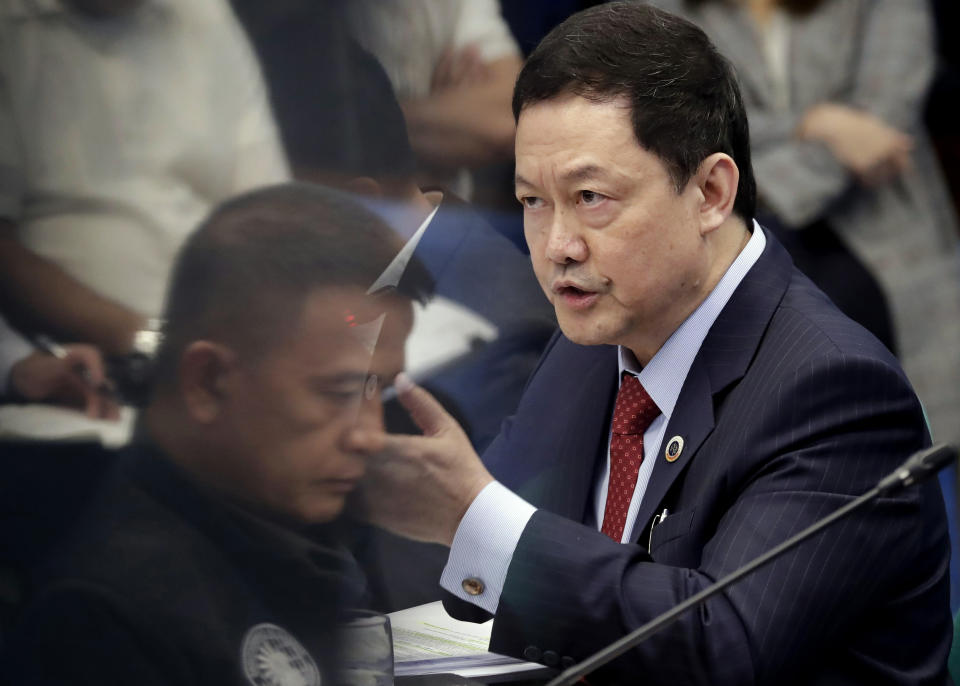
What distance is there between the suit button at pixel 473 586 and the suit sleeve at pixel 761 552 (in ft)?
0.11

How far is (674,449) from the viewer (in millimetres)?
1436

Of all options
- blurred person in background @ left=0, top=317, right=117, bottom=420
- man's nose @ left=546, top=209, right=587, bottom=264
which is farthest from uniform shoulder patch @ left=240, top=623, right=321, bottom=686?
man's nose @ left=546, top=209, right=587, bottom=264

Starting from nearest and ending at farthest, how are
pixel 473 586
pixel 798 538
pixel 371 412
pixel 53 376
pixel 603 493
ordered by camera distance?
pixel 798 538 → pixel 53 376 → pixel 473 586 → pixel 371 412 → pixel 603 493

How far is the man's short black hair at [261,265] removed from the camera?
133 cm

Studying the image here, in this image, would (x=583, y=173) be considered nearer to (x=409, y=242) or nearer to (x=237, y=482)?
(x=409, y=242)

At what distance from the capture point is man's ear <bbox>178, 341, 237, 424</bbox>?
1347 mm

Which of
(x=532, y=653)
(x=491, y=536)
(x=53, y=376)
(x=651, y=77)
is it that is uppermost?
(x=651, y=77)

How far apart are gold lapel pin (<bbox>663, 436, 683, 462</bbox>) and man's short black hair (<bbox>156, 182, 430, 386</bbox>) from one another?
1.41 ft

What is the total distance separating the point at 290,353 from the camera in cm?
143

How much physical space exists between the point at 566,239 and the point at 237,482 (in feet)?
1.54

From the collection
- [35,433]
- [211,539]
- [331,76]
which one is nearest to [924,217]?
[331,76]

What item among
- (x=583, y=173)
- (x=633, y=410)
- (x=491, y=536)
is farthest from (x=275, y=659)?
(x=583, y=173)

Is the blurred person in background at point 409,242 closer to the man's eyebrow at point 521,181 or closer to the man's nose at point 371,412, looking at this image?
the man's nose at point 371,412

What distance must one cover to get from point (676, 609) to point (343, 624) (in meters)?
0.50
